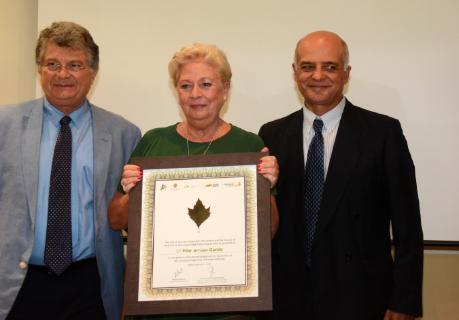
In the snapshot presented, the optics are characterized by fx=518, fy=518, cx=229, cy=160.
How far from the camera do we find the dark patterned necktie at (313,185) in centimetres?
248

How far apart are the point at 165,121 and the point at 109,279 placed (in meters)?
1.38

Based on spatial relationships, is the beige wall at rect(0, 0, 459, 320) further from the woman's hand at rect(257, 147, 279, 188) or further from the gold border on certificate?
the woman's hand at rect(257, 147, 279, 188)

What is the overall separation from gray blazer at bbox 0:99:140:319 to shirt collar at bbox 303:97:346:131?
97cm

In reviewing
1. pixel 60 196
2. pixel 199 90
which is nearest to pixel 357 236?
pixel 199 90

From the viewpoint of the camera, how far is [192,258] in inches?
84.0

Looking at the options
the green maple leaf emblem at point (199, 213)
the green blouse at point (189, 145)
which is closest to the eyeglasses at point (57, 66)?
the green blouse at point (189, 145)

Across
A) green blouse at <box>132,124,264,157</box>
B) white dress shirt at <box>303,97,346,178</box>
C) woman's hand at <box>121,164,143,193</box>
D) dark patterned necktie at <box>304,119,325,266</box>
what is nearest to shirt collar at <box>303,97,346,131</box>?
white dress shirt at <box>303,97,346,178</box>

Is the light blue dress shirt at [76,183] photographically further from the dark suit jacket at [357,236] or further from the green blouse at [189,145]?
the dark suit jacket at [357,236]

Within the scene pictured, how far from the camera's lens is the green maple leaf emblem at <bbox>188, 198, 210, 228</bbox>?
2.18 metres

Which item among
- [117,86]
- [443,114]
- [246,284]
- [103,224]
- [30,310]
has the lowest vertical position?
[30,310]

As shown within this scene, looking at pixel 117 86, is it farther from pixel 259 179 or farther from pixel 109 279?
pixel 259 179

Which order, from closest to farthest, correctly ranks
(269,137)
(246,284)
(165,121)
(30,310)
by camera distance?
1. (246,284)
2. (30,310)
3. (269,137)
4. (165,121)

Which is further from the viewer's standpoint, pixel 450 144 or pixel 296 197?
pixel 450 144

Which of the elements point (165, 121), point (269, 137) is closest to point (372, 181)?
point (269, 137)
